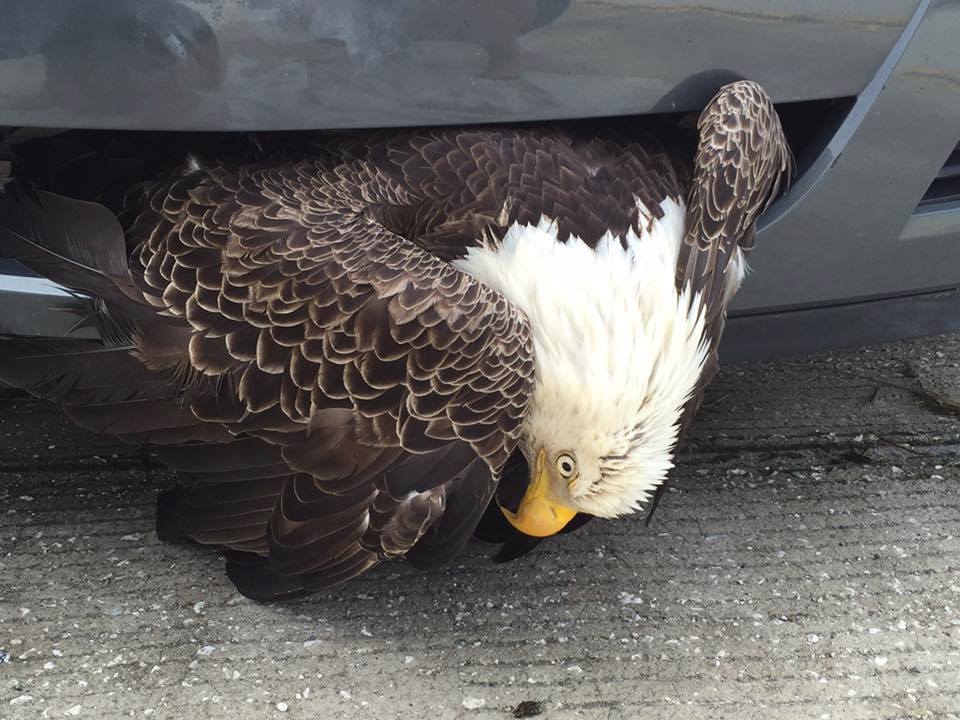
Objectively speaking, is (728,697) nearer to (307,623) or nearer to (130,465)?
(307,623)

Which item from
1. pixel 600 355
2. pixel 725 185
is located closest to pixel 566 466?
pixel 600 355

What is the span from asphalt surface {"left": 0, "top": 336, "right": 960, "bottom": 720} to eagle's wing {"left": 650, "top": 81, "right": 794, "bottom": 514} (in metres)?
0.61

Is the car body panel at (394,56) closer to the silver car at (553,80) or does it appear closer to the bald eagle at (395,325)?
the silver car at (553,80)

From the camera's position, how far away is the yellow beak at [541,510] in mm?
2416

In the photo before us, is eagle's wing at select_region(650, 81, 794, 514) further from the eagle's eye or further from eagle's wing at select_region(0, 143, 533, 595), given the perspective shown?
eagle's wing at select_region(0, 143, 533, 595)

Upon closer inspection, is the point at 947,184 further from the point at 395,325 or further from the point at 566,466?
the point at 395,325

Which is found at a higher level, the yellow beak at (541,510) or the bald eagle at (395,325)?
the bald eagle at (395,325)

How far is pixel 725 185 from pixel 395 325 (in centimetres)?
90

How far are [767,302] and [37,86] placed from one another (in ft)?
5.93

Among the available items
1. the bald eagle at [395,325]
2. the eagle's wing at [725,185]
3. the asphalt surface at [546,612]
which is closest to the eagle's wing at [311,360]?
the bald eagle at [395,325]

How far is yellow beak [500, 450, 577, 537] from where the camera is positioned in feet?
7.93

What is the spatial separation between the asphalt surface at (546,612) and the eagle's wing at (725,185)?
606 mm

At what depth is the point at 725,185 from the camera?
242 cm

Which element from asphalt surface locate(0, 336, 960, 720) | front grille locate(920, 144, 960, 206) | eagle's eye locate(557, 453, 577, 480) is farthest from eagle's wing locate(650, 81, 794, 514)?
asphalt surface locate(0, 336, 960, 720)
